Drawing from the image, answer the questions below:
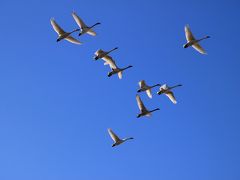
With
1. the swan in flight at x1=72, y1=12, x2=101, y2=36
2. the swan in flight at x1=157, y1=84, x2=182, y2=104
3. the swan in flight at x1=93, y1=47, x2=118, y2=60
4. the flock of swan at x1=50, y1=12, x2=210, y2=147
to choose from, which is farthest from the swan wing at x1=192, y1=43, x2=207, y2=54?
the swan in flight at x1=72, y1=12, x2=101, y2=36

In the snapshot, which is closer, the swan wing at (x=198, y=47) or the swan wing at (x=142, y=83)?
the swan wing at (x=198, y=47)

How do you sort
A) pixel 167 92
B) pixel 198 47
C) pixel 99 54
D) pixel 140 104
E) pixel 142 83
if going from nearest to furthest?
1. pixel 198 47
2. pixel 99 54
3. pixel 140 104
4. pixel 142 83
5. pixel 167 92

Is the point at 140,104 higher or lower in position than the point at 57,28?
lower

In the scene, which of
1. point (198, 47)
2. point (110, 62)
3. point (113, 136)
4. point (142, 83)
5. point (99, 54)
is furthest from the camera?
point (110, 62)

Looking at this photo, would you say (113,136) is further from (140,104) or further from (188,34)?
(188,34)

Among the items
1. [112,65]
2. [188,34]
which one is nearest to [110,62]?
[112,65]

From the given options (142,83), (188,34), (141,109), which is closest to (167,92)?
(142,83)

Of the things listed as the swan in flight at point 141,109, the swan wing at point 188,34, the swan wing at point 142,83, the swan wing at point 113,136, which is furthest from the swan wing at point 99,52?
the swan wing at point 188,34

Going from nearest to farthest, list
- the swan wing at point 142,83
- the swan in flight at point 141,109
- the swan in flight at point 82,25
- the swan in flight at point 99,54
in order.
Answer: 1. the swan in flight at point 82,25
2. the swan in flight at point 99,54
3. the swan in flight at point 141,109
4. the swan wing at point 142,83

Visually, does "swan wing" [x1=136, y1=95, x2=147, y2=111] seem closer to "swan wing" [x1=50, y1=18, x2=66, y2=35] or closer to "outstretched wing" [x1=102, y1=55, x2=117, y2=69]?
"outstretched wing" [x1=102, y1=55, x2=117, y2=69]

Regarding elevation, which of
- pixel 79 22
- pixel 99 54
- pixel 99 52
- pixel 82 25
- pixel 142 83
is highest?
pixel 79 22

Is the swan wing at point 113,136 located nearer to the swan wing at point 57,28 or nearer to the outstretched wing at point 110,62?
the outstretched wing at point 110,62

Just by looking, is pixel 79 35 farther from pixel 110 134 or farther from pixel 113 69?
pixel 110 134

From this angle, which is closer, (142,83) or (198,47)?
(198,47)
